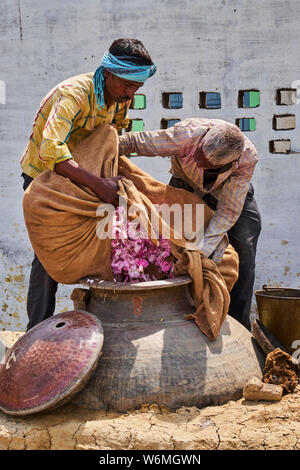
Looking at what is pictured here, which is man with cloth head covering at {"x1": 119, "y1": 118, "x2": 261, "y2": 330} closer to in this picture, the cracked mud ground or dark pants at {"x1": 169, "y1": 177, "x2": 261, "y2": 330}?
dark pants at {"x1": 169, "y1": 177, "x2": 261, "y2": 330}

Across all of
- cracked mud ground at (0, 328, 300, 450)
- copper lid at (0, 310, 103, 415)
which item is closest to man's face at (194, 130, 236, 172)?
copper lid at (0, 310, 103, 415)

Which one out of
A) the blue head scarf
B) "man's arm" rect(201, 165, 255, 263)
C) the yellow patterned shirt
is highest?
the blue head scarf

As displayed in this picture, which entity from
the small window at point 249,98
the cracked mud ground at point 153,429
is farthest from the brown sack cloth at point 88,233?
the small window at point 249,98

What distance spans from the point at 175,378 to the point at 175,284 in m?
0.49

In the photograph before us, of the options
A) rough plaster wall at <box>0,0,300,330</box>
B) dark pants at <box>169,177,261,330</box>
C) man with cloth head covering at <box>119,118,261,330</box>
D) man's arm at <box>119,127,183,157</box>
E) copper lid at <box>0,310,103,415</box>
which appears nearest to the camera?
copper lid at <box>0,310,103,415</box>

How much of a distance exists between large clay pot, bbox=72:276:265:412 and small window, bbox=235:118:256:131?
227cm

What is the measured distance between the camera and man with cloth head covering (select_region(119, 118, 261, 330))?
126 inches

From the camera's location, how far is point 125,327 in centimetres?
300

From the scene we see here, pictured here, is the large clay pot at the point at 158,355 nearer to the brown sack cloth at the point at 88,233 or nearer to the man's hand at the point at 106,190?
the brown sack cloth at the point at 88,233

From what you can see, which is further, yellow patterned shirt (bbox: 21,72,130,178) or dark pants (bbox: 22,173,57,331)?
dark pants (bbox: 22,173,57,331)

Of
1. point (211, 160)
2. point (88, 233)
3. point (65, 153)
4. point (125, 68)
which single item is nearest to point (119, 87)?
point (125, 68)

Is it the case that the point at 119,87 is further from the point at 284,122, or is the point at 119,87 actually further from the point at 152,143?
the point at 284,122

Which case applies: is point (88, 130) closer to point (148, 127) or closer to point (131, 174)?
point (131, 174)
